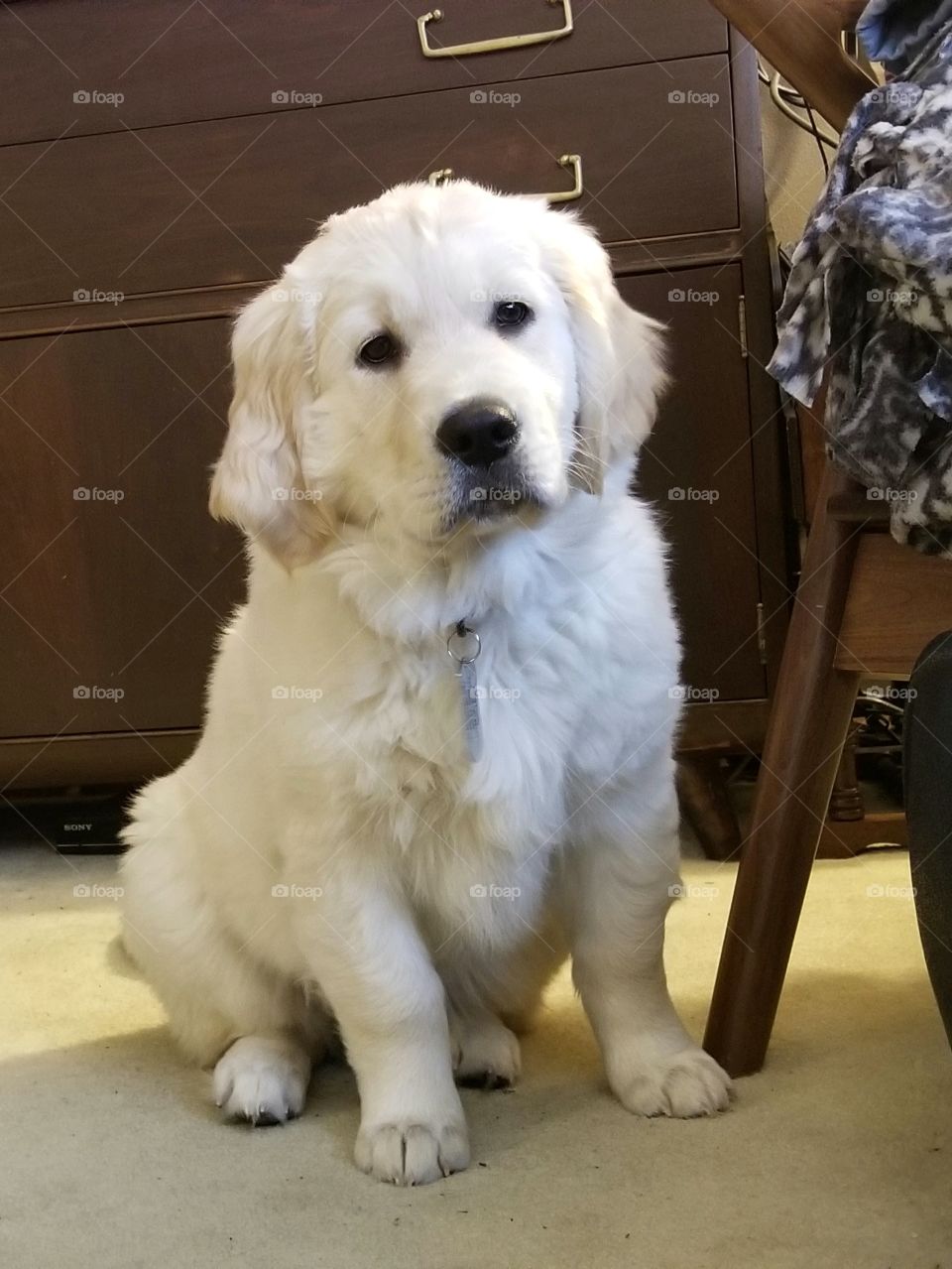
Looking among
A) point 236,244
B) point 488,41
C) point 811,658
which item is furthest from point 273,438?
point 488,41

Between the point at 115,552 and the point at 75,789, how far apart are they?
825 mm

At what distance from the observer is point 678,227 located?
2.10 meters

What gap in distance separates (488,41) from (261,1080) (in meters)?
1.67

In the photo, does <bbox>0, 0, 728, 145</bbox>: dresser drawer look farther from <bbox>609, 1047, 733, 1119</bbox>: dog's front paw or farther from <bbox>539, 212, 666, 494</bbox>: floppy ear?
<bbox>609, 1047, 733, 1119</bbox>: dog's front paw

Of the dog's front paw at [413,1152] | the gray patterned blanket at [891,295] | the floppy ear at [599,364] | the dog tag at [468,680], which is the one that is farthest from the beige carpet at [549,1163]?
the floppy ear at [599,364]

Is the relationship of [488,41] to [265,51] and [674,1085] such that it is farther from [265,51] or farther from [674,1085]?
[674,1085]

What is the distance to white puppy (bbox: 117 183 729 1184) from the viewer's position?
4.19 feet

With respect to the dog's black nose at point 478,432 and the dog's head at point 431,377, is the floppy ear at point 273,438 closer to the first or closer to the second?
the dog's head at point 431,377

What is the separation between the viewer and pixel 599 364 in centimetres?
140

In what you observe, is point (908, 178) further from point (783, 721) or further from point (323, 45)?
point (323, 45)

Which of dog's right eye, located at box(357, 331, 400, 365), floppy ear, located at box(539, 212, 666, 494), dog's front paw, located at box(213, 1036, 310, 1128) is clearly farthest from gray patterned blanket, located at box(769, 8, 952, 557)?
dog's front paw, located at box(213, 1036, 310, 1128)

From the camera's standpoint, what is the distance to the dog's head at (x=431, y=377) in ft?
4.10

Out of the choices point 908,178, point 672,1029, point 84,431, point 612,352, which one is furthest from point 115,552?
point 908,178

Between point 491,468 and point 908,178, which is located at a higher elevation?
point 908,178
